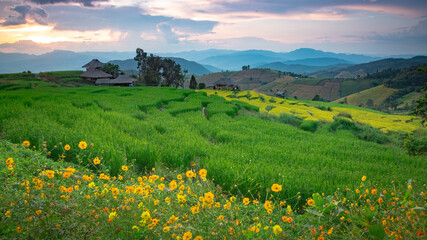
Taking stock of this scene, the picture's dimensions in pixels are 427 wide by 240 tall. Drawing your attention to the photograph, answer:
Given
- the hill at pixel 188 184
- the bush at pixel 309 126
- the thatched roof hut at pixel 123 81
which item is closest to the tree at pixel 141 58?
the thatched roof hut at pixel 123 81

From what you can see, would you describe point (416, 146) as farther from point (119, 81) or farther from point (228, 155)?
point (119, 81)

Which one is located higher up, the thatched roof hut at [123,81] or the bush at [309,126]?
the thatched roof hut at [123,81]

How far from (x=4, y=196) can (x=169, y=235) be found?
6.36 ft

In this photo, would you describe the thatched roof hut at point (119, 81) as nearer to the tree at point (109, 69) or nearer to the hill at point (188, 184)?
the tree at point (109, 69)

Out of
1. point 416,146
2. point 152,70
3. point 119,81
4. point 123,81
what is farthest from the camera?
point 152,70

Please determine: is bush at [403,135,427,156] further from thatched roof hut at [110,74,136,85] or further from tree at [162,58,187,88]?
tree at [162,58,187,88]

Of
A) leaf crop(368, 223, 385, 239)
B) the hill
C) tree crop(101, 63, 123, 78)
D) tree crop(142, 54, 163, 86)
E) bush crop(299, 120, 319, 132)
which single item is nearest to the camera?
leaf crop(368, 223, 385, 239)

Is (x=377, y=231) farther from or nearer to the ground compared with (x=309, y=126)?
farther from the ground

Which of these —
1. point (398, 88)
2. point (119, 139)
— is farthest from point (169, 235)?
point (398, 88)

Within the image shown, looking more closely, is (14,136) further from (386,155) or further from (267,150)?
(386,155)

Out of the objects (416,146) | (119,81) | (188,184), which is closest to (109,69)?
(119,81)

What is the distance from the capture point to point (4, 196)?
245cm

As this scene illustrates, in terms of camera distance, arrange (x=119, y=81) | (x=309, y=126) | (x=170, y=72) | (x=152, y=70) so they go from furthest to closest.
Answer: (x=170, y=72)
(x=152, y=70)
(x=119, y=81)
(x=309, y=126)

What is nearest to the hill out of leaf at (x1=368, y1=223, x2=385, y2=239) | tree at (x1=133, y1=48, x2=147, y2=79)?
leaf at (x1=368, y1=223, x2=385, y2=239)
